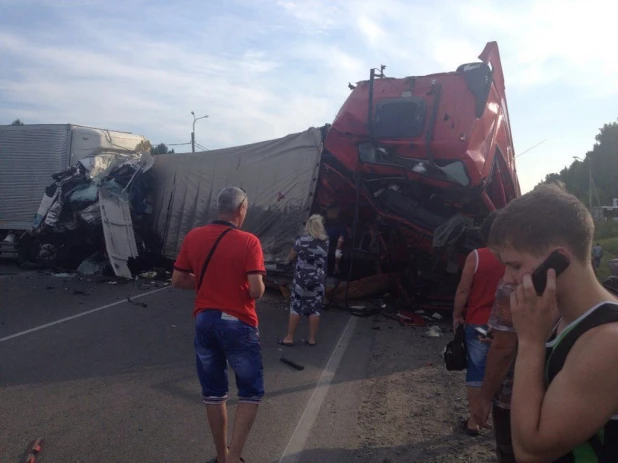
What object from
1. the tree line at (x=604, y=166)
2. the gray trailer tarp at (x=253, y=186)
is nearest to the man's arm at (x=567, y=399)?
the gray trailer tarp at (x=253, y=186)

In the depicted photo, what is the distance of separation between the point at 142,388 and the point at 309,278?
2.73 metres

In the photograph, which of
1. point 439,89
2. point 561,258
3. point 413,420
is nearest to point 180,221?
point 439,89

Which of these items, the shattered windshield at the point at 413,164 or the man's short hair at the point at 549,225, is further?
the shattered windshield at the point at 413,164

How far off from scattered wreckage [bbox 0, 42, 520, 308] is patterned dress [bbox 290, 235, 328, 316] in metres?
1.96

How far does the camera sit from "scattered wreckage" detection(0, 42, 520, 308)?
796 centimetres

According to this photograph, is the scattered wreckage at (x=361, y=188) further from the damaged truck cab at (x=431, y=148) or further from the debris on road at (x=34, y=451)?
the debris on road at (x=34, y=451)

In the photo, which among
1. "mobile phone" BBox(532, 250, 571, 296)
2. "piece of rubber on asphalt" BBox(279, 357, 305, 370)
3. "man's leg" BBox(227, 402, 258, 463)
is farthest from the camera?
"piece of rubber on asphalt" BBox(279, 357, 305, 370)

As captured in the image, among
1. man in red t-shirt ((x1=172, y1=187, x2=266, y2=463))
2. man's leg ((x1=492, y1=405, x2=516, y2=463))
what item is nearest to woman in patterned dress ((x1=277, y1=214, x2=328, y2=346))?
man in red t-shirt ((x1=172, y1=187, x2=266, y2=463))

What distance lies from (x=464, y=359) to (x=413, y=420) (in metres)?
0.81

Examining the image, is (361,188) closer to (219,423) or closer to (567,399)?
(219,423)

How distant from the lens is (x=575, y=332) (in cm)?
144

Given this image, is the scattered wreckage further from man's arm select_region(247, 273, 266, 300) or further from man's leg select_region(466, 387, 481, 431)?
man's arm select_region(247, 273, 266, 300)

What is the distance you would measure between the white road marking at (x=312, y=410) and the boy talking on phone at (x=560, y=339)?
Answer: 2697 mm

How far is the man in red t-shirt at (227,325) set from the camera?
3490 millimetres
